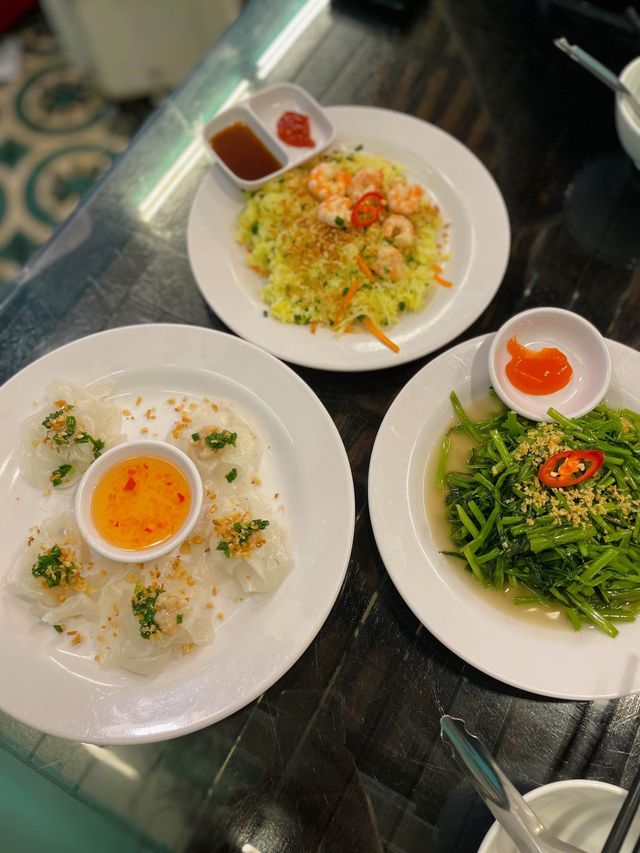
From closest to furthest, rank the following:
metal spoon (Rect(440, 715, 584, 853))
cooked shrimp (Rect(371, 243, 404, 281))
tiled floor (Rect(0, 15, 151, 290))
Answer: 1. metal spoon (Rect(440, 715, 584, 853))
2. cooked shrimp (Rect(371, 243, 404, 281))
3. tiled floor (Rect(0, 15, 151, 290))

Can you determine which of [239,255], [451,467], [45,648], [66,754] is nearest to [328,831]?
[66,754]

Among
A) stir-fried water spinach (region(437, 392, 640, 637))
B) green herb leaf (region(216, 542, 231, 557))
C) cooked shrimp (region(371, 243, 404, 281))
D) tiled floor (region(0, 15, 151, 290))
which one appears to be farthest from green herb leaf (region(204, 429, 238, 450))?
tiled floor (region(0, 15, 151, 290))

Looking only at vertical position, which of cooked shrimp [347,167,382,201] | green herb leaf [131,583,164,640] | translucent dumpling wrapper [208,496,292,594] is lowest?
translucent dumpling wrapper [208,496,292,594]

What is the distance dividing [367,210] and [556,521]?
1361 millimetres

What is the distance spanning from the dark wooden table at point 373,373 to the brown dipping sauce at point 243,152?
174mm

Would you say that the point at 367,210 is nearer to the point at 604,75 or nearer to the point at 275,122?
the point at 275,122

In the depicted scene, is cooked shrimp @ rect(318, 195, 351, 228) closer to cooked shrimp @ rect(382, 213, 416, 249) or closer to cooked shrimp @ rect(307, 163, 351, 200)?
cooked shrimp @ rect(307, 163, 351, 200)

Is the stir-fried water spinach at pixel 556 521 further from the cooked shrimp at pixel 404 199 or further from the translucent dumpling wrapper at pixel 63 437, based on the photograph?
the translucent dumpling wrapper at pixel 63 437

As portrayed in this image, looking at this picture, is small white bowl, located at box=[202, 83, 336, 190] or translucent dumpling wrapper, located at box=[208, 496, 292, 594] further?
small white bowl, located at box=[202, 83, 336, 190]

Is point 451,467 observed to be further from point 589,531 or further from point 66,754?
point 66,754

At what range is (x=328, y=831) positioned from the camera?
214cm

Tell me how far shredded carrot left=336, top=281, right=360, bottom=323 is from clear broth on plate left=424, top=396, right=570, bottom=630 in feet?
1.81

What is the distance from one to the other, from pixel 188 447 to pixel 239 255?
848mm

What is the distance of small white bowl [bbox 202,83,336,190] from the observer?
114 inches
